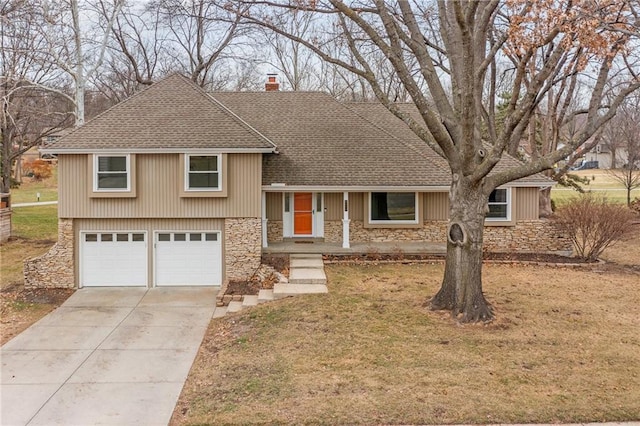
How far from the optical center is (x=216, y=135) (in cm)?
1463

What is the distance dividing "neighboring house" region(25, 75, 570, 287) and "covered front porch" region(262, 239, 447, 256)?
1.31 feet

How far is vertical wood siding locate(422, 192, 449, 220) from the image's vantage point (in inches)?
658

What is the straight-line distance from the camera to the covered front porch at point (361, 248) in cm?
1512

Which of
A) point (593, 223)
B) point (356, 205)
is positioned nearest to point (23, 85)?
point (356, 205)

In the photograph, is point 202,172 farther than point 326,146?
No

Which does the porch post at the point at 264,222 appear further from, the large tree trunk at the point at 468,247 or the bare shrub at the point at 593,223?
the bare shrub at the point at 593,223

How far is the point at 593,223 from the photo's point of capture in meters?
14.7

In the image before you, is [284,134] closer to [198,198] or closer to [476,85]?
[198,198]

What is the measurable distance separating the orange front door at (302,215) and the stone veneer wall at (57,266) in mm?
7319

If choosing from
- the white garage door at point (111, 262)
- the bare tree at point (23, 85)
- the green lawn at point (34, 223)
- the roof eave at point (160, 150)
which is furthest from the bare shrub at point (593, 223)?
the green lawn at point (34, 223)

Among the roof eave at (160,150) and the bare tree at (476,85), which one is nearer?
the bare tree at (476,85)

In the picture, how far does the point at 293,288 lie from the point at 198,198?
4758mm

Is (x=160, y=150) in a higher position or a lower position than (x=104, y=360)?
higher

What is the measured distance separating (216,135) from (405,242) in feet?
24.3
